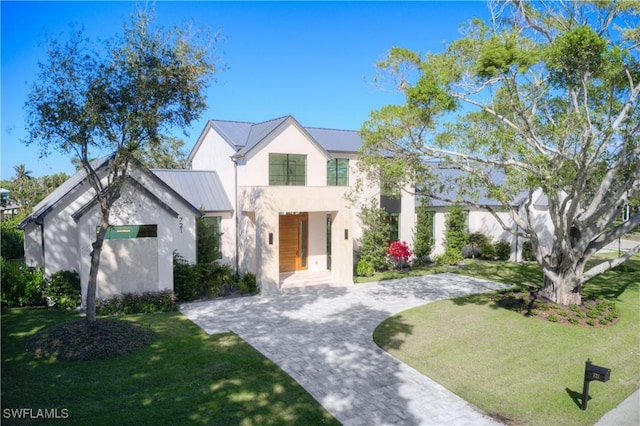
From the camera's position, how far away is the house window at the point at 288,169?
20.9 m

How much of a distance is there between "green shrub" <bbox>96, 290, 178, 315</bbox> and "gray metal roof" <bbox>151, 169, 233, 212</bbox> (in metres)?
5.78

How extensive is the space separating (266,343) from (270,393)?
327 centimetres

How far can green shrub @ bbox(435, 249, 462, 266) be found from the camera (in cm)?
2691

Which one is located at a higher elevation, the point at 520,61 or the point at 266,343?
the point at 520,61

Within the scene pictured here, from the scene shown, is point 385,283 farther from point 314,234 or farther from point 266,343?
point 266,343

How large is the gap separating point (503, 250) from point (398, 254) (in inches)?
367

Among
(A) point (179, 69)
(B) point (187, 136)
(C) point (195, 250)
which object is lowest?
(C) point (195, 250)

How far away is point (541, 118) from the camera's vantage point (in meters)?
16.5

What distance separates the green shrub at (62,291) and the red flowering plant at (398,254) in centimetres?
1555

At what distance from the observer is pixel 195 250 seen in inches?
727

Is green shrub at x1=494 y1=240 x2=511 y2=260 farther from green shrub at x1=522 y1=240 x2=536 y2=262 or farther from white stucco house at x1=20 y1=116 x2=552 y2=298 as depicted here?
white stucco house at x1=20 y1=116 x2=552 y2=298

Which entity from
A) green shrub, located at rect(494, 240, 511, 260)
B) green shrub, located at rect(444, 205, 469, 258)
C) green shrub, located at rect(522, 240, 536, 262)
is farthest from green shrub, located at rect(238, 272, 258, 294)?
green shrub, located at rect(522, 240, 536, 262)

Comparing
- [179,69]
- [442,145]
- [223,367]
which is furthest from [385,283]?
[179,69]

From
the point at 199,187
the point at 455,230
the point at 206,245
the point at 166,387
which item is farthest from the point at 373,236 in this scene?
the point at 166,387
